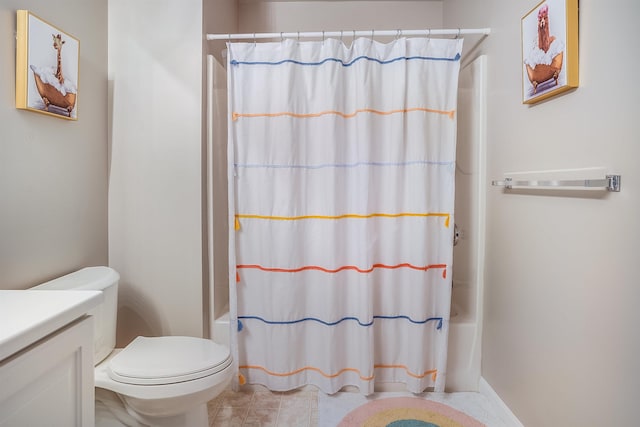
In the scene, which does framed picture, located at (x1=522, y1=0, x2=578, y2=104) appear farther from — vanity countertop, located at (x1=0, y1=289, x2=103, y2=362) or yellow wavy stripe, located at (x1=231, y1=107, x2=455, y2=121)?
vanity countertop, located at (x1=0, y1=289, x2=103, y2=362)

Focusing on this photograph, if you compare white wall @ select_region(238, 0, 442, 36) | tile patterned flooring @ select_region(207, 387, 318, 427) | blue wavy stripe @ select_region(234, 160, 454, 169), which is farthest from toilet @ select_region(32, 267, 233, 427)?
white wall @ select_region(238, 0, 442, 36)

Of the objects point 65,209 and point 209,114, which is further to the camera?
point 209,114

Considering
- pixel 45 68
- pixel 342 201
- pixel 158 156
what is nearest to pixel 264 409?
pixel 342 201

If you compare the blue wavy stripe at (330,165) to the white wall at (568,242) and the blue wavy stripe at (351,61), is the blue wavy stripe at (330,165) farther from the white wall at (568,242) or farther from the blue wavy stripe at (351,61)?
the blue wavy stripe at (351,61)

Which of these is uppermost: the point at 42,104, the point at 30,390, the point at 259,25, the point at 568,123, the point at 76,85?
the point at 259,25

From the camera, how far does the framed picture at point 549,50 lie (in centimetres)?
121

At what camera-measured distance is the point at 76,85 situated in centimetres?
165

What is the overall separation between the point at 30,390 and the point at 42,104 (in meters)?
1.15

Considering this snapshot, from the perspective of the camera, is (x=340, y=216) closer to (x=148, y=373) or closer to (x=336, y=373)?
(x=336, y=373)

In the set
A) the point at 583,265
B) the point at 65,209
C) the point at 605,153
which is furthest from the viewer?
the point at 65,209

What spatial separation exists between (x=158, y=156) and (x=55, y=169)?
48 cm

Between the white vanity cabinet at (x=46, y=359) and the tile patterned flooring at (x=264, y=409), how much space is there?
36.7 inches

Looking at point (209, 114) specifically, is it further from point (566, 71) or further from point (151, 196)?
point (566, 71)

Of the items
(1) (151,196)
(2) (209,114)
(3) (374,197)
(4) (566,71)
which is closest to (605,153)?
(4) (566,71)
